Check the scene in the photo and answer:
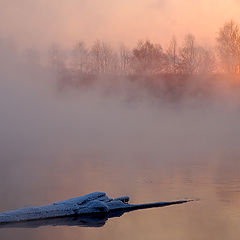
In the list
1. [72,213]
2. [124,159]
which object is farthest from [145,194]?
[124,159]

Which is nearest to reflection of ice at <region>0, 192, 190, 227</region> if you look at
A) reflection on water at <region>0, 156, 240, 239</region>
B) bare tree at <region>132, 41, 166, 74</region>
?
reflection on water at <region>0, 156, 240, 239</region>

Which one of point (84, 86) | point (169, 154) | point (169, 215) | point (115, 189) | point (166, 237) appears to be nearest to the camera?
point (166, 237)

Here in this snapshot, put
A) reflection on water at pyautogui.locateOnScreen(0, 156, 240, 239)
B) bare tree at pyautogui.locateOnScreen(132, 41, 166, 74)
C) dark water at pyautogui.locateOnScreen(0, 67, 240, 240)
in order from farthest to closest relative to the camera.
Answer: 1. bare tree at pyautogui.locateOnScreen(132, 41, 166, 74)
2. dark water at pyautogui.locateOnScreen(0, 67, 240, 240)
3. reflection on water at pyautogui.locateOnScreen(0, 156, 240, 239)

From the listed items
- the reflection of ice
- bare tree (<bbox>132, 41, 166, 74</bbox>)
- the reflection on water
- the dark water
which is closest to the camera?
the reflection on water

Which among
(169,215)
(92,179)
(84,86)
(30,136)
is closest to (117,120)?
(84,86)

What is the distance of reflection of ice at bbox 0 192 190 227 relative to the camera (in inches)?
428

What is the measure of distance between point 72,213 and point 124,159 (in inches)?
439

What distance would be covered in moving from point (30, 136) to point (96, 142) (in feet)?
22.7

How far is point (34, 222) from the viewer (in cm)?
1093

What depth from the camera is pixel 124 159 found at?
22.5 m

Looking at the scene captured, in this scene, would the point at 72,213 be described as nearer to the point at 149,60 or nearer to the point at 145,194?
the point at 145,194

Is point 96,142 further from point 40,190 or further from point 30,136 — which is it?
point 40,190

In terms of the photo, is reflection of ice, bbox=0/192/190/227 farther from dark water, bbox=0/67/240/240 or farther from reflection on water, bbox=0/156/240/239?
dark water, bbox=0/67/240/240

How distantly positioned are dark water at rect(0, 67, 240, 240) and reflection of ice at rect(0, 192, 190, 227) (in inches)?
9.7
